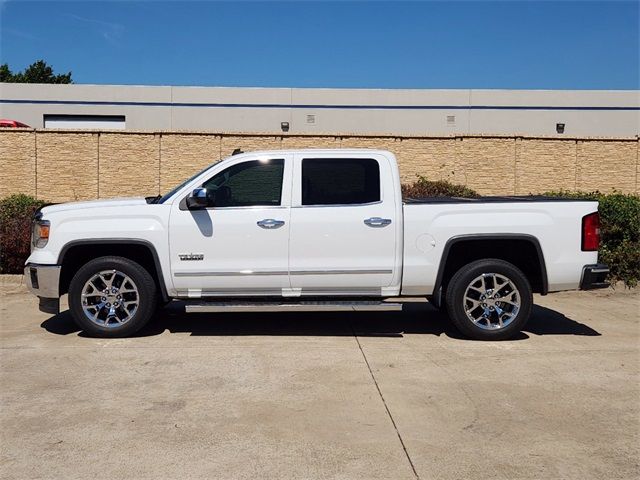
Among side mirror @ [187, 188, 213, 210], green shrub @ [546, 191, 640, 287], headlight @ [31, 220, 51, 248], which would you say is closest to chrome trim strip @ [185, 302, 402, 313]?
side mirror @ [187, 188, 213, 210]

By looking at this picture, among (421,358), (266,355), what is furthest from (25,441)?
(421,358)

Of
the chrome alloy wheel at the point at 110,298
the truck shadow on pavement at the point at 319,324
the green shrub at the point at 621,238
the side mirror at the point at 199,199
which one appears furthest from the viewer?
the green shrub at the point at 621,238

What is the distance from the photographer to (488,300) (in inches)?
262

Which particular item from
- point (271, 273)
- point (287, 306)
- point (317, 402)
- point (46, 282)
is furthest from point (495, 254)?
point (46, 282)

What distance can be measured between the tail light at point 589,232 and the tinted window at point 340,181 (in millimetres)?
2152

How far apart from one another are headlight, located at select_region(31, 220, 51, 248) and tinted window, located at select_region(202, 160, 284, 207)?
1702 mm

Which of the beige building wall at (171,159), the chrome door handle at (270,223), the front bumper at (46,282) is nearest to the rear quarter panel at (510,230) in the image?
the chrome door handle at (270,223)

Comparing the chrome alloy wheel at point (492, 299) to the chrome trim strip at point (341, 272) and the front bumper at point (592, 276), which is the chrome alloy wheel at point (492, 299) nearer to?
the front bumper at point (592, 276)

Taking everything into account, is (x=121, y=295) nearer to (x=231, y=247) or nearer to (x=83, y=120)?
(x=231, y=247)

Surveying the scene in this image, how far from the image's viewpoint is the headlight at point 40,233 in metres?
6.63

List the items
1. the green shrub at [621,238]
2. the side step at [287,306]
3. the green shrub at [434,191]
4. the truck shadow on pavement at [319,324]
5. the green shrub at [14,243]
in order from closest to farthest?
the side step at [287,306] → the truck shadow on pavement at [319,324] → the green shrub at [621,238] → the green shrub at [14,243] → the green shrub at [434,191]

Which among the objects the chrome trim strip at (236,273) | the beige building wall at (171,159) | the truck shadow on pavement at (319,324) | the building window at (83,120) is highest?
the building window at (83,120)

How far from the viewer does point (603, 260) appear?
10.0 m

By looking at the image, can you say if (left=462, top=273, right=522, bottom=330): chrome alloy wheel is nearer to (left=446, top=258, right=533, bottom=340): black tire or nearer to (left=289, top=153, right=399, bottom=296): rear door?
(left=446, top=258, right=533, bottom=340): black tire
